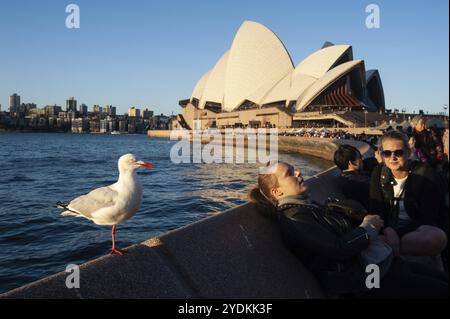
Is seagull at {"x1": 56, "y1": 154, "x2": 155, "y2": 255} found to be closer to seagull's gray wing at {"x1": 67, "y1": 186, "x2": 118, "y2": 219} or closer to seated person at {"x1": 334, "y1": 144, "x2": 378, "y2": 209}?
seagull's gray wing at {"x1": 67, "y1": 186, "x2": 118, "y2": 219}

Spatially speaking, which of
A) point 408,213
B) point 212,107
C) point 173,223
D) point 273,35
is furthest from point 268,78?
point 408,213

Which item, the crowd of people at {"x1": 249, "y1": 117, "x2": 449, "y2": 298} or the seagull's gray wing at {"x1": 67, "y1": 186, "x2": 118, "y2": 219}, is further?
the seagull's gray wing at {"x1": 67, "y1": 186, "x2": 118, "y2": 219}

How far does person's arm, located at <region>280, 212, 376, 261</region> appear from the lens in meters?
1.67

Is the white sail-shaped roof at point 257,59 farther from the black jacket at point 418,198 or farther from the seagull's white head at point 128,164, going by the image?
the seagull's white head at point 128,164

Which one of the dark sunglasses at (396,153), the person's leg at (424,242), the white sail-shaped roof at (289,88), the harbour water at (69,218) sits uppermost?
the white sail-shaped roof at (289,88)

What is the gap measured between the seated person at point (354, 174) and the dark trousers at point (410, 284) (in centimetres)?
102

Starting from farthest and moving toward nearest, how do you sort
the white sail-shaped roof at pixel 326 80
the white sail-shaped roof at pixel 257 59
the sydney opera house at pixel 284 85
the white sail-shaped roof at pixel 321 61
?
the white sail-shaped roof at pixel 257 59 → the white sail-shaped roof at pixel 321 61 → the sydney opera house at pixel 284 85 → the white sail-shaped roof at pixel 326 80

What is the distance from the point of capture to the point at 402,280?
5.80ft

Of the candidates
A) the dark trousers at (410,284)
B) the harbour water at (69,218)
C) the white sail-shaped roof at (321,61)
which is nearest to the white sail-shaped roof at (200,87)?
the white sail-shaped roof at (321,61)

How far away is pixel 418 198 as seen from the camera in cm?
226

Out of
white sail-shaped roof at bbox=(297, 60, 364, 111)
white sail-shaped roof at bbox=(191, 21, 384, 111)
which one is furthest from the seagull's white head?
white sail-shaped roof at bbox=(191, 21, 384, 111)

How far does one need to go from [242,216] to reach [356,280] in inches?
28.1

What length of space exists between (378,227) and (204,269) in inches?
38.1

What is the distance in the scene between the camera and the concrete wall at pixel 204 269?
1388mm
